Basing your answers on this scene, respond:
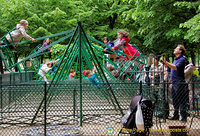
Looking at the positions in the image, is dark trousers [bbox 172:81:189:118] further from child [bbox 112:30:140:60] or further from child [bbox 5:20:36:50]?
child [bbox 5:20:36:50]

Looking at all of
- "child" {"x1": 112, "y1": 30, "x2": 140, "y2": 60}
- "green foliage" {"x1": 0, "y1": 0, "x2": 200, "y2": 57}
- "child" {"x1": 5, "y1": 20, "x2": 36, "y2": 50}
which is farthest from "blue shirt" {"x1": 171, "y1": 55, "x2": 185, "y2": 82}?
"child" {"x1": 5, "y1": 20, "x2": 36, "y2": 50}

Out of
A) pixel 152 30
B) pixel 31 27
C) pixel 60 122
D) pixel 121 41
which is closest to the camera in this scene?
pixel 60 122

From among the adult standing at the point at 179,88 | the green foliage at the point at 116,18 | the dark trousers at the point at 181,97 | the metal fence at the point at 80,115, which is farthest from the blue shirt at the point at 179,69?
the green foliage at the point at 116,18

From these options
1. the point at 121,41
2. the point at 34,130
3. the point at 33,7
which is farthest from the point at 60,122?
the point at 33,7

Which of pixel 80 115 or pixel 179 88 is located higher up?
pixel 179 88

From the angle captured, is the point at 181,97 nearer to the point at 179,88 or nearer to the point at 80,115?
the point at 179,88

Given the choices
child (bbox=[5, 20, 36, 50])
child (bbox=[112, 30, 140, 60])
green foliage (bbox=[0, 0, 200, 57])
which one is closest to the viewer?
child (bbox=[5, 20, 36, 50])

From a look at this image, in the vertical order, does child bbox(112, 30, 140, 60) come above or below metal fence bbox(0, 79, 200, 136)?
above

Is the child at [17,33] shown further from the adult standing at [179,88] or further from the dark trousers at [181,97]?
the dark trousers at [181,97]

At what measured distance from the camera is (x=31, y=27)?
16578 millimetres

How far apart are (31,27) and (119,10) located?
6.32 meters

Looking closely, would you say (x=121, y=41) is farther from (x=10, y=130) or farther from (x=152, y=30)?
(x=152, y=30)

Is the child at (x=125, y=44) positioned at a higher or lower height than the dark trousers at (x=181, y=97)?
higher

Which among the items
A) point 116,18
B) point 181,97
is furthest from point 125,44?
point 116,18
